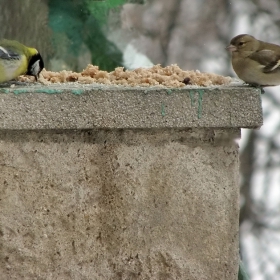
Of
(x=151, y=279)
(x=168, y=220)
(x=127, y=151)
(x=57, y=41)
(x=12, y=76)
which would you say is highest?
(x=57, y=41)

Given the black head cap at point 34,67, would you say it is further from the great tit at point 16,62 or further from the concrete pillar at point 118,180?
the concrete pillar at point 118,180

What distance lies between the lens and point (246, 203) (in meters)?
6.83

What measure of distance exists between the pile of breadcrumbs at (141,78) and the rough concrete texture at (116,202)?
0.25 m

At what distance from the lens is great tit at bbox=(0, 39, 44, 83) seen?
2665 mm

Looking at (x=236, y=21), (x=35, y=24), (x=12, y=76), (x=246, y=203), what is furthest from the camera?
(x=236, y=21)

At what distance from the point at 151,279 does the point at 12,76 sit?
829mm

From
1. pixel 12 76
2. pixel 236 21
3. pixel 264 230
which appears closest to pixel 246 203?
pixel 264 230

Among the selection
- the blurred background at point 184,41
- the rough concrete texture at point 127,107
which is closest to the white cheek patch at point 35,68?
the rough concrete texture at point 127,107

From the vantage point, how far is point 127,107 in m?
2.27

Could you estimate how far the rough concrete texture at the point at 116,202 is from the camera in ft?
7.47

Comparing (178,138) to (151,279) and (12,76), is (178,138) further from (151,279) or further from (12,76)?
(12,76)

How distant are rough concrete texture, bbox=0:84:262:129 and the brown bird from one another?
1.69ft

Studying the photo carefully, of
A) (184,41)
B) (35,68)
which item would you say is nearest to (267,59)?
(35,68)

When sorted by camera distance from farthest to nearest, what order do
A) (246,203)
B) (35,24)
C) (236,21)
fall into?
(236,21)
(246,203)
(35,24)
